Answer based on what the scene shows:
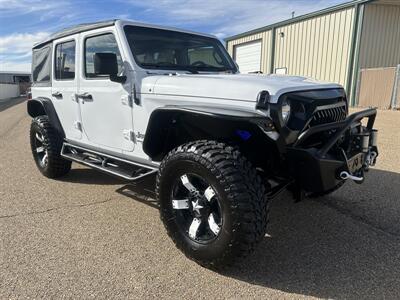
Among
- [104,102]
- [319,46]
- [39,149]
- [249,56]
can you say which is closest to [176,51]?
[104,102]

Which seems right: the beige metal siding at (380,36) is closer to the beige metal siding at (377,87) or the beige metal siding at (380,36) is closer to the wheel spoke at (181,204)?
the beige metal siding at (377,87)

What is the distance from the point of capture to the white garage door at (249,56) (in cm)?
2144

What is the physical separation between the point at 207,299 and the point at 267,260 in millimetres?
729

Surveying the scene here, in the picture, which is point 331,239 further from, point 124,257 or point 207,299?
point 124,257

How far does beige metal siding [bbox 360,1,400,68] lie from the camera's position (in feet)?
50.1

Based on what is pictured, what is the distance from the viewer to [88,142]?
4457 millimetres

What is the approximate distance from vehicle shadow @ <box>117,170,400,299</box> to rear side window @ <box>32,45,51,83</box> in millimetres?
2311

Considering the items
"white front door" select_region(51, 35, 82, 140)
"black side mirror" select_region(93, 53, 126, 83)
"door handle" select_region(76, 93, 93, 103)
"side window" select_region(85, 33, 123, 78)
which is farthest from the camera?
"white front door" select_region(51, 35, 82, 140)

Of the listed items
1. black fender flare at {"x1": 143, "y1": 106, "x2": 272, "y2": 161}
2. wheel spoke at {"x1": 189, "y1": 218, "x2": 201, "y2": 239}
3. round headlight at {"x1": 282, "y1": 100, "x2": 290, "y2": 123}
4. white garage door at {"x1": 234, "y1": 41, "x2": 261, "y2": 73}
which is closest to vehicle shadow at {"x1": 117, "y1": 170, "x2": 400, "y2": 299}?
wheel spoke at {"x1": 189, "y1": 218, "x2": 201, "y2": 239}

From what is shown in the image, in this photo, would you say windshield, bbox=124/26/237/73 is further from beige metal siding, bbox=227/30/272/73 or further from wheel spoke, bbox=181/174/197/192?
beige metal siding, bbox=227/30/272/73

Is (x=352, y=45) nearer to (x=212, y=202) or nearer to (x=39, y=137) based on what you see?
(x=39, y=137)

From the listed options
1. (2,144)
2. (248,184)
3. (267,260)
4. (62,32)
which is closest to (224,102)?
(248,184)

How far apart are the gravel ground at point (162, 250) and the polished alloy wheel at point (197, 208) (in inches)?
10.8

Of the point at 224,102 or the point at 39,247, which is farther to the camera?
the point at 39,247
